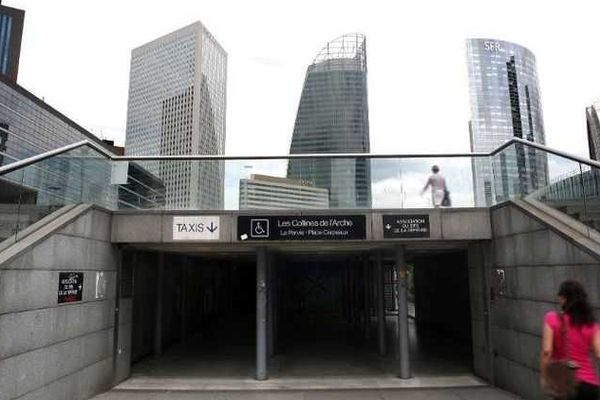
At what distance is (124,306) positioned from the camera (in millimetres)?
9891

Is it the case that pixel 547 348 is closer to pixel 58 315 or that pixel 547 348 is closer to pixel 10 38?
pixel 58 315

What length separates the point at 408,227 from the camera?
938 centimetres

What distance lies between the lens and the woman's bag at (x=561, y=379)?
12.6 ft

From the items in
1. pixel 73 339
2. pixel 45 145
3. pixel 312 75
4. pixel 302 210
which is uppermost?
pixel 312 75

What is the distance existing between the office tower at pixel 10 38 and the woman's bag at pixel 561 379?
117756 millimetres

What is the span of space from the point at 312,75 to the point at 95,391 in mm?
97398

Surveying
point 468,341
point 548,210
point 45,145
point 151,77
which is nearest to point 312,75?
point 151,77

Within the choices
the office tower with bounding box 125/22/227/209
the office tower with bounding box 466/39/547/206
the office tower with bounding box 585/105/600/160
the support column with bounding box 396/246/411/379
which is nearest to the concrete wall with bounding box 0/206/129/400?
the support column with bounding box 396/246/411/379

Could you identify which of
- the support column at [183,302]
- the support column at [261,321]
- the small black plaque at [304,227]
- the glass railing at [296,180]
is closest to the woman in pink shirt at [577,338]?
the glass railing at [296,180]

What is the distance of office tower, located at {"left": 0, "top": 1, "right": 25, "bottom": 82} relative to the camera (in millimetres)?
101438

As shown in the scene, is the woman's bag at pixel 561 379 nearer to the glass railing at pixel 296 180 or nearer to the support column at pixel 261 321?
the glass railing at pixel 296 180

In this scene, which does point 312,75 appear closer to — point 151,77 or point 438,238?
point 151,77

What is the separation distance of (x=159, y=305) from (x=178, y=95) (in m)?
97.3

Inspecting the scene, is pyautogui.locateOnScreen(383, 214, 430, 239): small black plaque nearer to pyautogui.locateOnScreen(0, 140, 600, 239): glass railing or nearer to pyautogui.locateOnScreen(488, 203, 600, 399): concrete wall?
pyautogui.locateOnScreen(0, 140, 600, 239): glass railing
